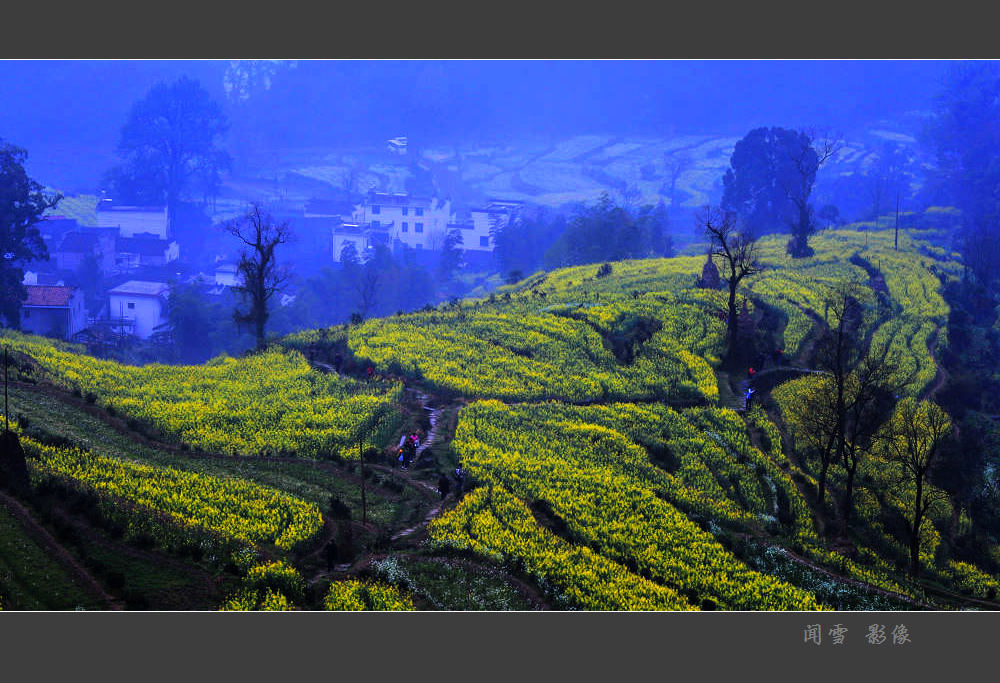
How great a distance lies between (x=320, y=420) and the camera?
2825cm

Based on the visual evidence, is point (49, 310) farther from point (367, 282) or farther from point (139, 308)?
point (367, 282)

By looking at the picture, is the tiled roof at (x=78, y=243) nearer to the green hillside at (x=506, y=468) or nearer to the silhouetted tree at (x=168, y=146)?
the silhouetted tree at (x=168, y=146)

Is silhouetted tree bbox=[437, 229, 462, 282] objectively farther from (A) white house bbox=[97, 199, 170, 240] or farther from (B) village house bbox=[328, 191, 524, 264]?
(A) white house bbox=[97, 199, 170, 240]

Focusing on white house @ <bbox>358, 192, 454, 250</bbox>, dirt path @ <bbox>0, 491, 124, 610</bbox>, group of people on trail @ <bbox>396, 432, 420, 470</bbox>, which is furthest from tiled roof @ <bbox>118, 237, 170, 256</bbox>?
dirt path @ <bbox>0, 491, 124, 610</bbox>

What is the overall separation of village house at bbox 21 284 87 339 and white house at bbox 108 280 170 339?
6.68m

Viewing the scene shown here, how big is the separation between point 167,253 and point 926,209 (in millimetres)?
73694

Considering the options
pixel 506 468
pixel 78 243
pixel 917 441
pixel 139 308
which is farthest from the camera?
pixel 78 243

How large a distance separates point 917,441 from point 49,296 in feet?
162

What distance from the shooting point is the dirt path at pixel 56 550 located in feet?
54.2

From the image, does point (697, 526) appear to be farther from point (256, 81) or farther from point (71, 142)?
point (256, 81)

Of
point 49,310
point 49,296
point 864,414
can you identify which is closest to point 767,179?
point 864,414

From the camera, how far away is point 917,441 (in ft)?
82.2

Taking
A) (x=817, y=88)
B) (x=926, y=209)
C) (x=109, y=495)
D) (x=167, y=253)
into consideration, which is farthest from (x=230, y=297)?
(x=817, y=88)

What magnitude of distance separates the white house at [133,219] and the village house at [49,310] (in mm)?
28491
